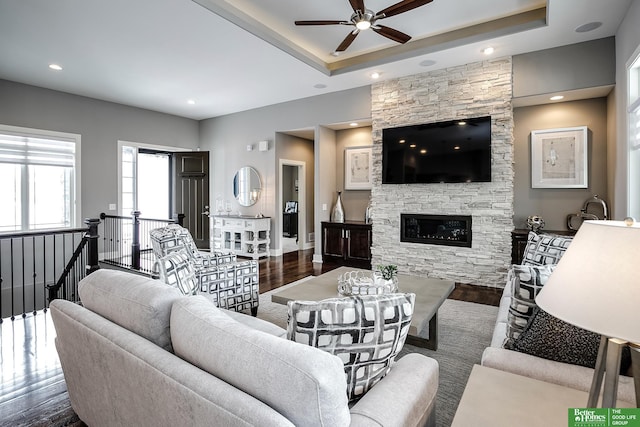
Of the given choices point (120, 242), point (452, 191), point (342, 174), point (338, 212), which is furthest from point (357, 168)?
point (120, 242)

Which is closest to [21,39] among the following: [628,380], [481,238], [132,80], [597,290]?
[132,80]

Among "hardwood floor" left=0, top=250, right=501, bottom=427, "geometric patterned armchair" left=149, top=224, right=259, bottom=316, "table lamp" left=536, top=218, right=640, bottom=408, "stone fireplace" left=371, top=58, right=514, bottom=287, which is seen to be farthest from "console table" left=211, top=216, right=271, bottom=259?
"table lamp" left=536, top=218, right=640, bottom=408

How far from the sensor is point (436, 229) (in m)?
5.08

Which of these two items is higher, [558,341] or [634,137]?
[634,137]

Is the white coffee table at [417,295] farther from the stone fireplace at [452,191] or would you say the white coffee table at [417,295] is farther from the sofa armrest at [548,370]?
the stone fireplace at [452,191]

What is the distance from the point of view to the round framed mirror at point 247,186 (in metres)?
7.07

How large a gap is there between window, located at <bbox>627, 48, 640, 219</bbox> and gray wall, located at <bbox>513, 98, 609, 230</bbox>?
121 cm

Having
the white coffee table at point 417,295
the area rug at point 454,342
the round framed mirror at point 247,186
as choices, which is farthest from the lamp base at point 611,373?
the round framed mirror at point 247,186

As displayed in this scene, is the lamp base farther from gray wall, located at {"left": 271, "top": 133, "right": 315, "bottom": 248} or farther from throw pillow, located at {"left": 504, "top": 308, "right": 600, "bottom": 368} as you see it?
gray wall, located at {"left": 271, "top": 133, "right": 315, "bottom": 248}

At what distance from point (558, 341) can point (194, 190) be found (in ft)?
23.6

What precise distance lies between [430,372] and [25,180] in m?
6.66

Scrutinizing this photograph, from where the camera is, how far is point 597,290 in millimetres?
739

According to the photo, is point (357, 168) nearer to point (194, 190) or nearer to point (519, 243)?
point (519, 243)

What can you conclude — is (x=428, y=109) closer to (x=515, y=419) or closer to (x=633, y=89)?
(x=633, y=89)
